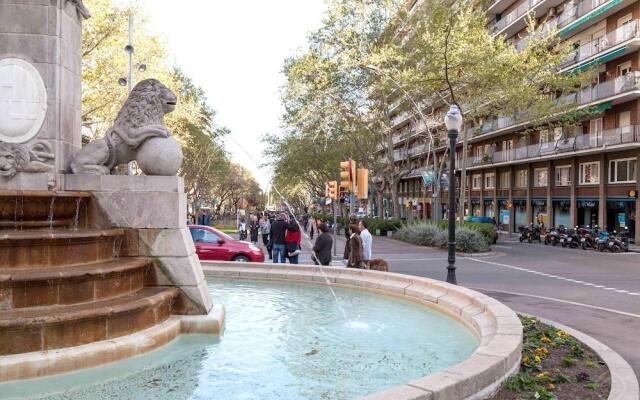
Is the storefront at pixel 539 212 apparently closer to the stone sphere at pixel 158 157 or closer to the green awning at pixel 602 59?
the green awning at pixel 602 59

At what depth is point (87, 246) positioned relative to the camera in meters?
5.65

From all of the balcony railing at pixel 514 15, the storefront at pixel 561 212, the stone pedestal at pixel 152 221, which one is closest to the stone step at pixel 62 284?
the stone pedestal at pixel 152 221

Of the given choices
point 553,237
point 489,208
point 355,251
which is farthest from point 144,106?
point 489,208

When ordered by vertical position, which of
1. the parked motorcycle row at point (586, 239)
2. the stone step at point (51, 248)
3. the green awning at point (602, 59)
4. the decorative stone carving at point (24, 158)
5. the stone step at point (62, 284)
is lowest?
the parked motorcycle row at point (586, 239)

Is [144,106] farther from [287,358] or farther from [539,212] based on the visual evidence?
[539,212]

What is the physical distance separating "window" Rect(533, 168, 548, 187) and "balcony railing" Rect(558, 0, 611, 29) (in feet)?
35.0

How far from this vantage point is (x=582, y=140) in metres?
36.6

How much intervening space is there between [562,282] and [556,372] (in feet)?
35.6

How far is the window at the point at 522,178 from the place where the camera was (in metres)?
→ 45.7

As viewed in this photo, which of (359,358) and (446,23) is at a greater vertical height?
(446,23)

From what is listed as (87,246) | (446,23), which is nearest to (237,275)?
(87,246)

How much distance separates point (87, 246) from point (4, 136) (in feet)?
5.96

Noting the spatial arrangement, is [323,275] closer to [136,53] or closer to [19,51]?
[19,51]

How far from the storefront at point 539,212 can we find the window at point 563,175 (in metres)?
2.08
